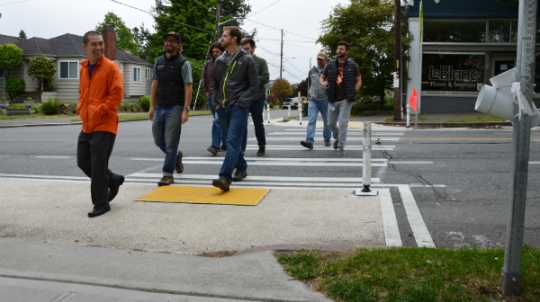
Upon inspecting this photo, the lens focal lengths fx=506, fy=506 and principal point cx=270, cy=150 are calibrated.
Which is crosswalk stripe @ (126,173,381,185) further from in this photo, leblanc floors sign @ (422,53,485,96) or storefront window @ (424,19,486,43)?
storefront window @ (424,19,486,43)

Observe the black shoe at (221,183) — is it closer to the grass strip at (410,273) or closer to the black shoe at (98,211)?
the black shoe at (98,211)

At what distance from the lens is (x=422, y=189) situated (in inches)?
263

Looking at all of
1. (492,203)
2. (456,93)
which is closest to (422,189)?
(492,203)

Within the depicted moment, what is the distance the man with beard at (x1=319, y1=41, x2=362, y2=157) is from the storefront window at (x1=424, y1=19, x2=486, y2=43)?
56.9 feet

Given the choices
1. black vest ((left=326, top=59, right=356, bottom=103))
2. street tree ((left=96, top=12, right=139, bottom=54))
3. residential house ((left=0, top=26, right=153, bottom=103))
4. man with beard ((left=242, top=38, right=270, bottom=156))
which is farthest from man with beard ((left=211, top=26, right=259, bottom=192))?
street tree ((left=96, top=12, right=139, bottom=54))

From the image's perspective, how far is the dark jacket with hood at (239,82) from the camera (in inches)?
258

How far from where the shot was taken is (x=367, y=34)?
26.0 metres

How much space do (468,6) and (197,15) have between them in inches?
1260

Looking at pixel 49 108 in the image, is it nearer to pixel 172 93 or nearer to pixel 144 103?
pixel 144 103

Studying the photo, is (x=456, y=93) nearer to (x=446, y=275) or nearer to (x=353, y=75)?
(x=353, y=75)

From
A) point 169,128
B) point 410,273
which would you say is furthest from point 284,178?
point 410,273

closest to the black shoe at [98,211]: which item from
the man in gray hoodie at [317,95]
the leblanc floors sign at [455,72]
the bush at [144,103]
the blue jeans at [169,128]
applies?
the blue jeans at [169,128]

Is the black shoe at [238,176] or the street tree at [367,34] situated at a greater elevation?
the street tree at [367,34]

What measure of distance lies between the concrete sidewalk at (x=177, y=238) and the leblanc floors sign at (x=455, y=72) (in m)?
20.6
